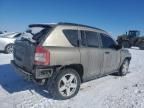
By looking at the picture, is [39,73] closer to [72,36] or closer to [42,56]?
[42,56]

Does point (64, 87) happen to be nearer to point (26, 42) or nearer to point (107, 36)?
point (26, 42)

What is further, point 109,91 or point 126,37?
point 126,37

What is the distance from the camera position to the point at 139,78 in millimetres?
7523

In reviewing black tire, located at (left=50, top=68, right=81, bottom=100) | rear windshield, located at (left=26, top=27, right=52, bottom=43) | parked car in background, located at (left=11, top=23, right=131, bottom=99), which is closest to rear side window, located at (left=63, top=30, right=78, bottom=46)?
parked car in background, located at (left=11, top=23, right=131, bottom=99)

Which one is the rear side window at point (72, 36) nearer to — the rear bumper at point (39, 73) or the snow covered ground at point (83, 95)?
the rear bumper at point (39, 73)

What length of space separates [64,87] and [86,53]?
3.55 feet

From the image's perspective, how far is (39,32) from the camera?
15.4 feet

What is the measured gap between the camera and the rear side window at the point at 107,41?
609cm

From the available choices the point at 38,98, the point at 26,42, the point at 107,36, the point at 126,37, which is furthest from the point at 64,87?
the point at 126,37

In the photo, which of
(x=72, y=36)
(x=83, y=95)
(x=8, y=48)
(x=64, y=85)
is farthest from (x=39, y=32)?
(x=8, y=48)

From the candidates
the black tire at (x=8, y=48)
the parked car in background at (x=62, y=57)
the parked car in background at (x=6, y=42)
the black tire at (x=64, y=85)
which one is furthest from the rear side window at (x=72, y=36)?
the black tire at (x=8, y=48)

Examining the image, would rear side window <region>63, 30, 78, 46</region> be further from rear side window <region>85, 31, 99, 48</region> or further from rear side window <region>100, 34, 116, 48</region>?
rear side window <region>100, 34, 116, 48</region>

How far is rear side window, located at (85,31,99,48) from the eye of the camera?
5378 mm

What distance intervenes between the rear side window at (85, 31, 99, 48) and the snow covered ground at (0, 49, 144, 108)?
1.36m
